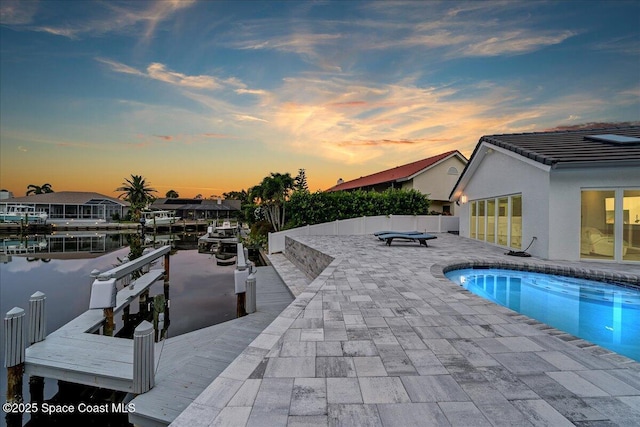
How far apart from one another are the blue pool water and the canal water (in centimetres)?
709

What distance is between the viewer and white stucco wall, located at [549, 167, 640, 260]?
887 centimetres

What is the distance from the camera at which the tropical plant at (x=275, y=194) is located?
2067 centimetres

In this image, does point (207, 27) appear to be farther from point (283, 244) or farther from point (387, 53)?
point (283, 244)

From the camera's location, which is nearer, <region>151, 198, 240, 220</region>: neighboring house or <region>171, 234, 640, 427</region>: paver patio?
<region>171, 234, 640, 427</region>: paver patio

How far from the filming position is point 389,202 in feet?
60.7

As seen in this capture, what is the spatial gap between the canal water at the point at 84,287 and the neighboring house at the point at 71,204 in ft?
95.4

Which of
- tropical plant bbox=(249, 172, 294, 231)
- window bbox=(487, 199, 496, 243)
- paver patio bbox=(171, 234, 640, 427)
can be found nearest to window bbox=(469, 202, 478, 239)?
window bbox=(487, 199, 496, 243)

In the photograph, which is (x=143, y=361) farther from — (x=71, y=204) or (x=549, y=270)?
(x=71, y=204)

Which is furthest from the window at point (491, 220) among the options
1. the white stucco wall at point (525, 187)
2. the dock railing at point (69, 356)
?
the dock railing at point (69, 356)

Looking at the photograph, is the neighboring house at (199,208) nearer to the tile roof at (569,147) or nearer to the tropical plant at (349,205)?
the tropical plant at (349,205)

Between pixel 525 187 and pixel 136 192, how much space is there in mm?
52189

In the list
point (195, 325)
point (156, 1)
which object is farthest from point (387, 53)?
point (195, 325)

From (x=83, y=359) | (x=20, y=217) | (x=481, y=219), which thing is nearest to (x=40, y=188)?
(x=20, y=217)

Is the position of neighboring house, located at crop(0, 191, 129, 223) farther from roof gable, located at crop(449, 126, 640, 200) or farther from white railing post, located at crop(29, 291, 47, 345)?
roof gable, located at crop(449, 126, 640, 200)
